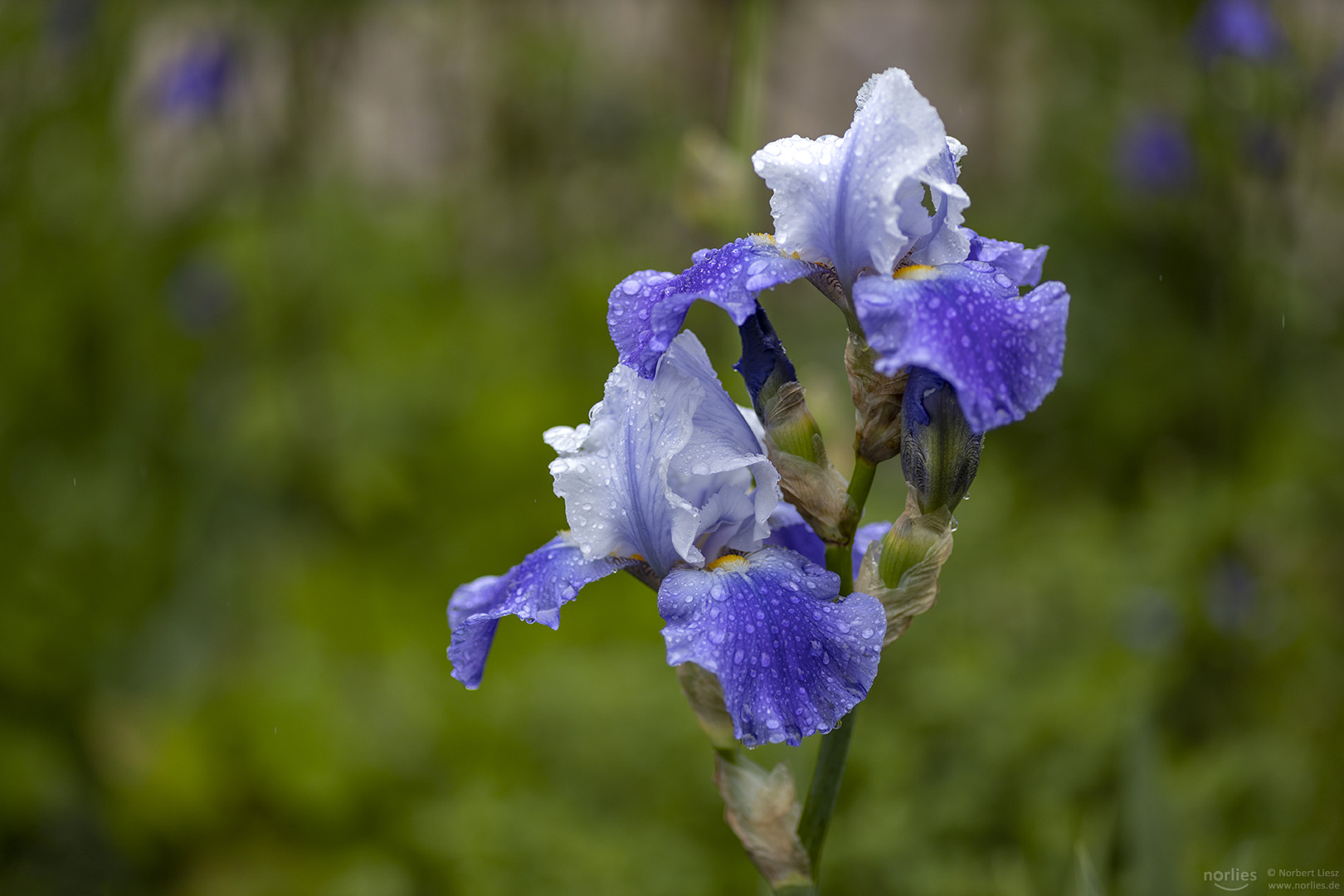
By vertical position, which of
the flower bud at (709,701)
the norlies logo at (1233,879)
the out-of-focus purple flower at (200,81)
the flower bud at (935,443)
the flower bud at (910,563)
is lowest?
the norlies logo at (1233,879)

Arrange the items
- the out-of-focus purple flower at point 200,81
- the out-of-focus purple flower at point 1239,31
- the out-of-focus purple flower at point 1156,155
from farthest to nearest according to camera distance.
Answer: the out-of-focus purple flower at point 200,81, the out-of-focus purple flower at point 1156,155, the out-of-focus purple flower at point 1239,31

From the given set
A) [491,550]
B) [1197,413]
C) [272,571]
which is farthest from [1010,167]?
[272,571]

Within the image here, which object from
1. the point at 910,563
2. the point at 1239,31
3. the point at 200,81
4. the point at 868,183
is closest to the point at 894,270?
the point at 868,183

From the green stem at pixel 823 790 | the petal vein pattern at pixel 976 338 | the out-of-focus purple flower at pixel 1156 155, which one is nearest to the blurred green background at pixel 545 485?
the out-of-focus purple flower at pixel 1156 155

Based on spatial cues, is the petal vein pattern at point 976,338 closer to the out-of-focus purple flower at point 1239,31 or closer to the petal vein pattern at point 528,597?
the petal vein pattern at point 528,597

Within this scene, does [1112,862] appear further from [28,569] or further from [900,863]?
[28,569]

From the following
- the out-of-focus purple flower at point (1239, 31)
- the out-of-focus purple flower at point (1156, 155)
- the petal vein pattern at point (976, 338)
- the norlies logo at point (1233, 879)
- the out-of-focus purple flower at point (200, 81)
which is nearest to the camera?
the petal vein pattern at point (976, 338)

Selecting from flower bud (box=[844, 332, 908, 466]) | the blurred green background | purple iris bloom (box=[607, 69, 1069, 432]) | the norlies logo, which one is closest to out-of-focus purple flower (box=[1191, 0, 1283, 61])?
the blurred green background
